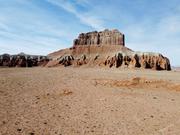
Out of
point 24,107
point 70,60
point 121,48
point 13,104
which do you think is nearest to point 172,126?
point 24,107

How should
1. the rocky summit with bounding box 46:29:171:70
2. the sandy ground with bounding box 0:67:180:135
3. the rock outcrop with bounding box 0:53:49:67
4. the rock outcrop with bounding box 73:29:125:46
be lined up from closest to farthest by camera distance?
the sandy ground with bounding box 0:67:180:135 → the rocky summit with bounding box 46:29:171:70 → the rock outcrop with bounding box 0:53:49:67 → the rock outcrop with bounding box 73:29:125:46

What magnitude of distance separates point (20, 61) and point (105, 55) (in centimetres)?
4729

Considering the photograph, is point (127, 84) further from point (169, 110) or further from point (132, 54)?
point (132, 54)

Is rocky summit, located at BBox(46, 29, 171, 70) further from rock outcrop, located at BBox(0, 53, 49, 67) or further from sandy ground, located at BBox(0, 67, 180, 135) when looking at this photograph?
sandy ground, located at BBox(0, 67, 180, 135)

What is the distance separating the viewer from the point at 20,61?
478 feet

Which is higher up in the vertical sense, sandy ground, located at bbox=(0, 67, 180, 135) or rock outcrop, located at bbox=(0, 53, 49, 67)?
rock outcrop, located at bbox=(0, 53, 49, 67)

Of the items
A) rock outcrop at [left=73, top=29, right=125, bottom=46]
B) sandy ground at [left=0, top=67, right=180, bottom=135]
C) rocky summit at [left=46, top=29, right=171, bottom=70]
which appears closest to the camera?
sandy ground at [left=0, top=67, right=180, bottom=135]

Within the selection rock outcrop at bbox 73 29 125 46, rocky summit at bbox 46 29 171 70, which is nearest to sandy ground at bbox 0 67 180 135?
rocky summit at bbox 46 29 171 70

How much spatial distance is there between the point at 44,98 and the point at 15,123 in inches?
282

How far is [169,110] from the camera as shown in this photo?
55.2 ft

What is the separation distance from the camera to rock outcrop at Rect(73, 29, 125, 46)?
18538 cm

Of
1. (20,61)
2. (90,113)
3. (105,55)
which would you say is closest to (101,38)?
(105,55)

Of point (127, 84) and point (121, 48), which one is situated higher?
point (121, 48)

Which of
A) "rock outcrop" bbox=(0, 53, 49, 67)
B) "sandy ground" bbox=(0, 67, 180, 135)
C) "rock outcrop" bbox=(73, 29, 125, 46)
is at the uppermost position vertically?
"rock outcrop" bbox=(73, 29, 125, 46)
